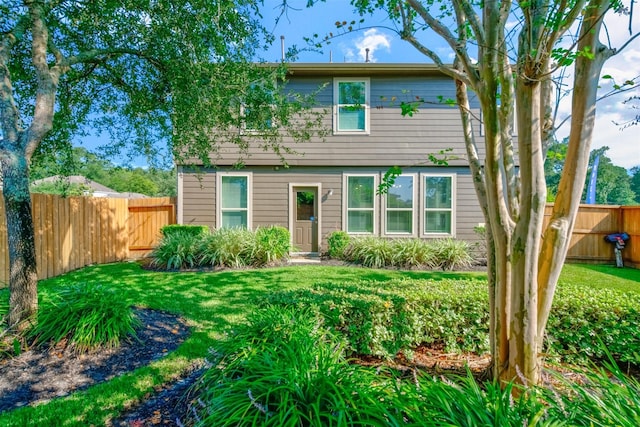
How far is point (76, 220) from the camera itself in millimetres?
7027

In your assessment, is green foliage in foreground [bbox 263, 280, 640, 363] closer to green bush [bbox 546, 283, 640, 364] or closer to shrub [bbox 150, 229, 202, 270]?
green bush [bbox 546, 283, 640, 364]

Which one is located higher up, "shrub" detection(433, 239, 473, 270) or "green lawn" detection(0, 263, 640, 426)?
"shrub" detection(433, 239, 473, 270)

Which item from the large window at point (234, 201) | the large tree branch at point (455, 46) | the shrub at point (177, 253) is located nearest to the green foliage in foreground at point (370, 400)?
the large tree branch at point (455, 46)

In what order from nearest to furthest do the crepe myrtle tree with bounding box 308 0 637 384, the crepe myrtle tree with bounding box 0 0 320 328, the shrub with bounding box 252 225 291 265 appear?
1. the crepe myrtle tree with bounding box 308 0 637 384
2. the crepe myrtle tree with bounding box 0 0 320 328
3. the shrub with bounding box 252 225 291 265

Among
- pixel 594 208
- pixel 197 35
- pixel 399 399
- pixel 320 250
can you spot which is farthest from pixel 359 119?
pixel 399 399

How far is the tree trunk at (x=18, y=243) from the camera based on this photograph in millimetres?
2873

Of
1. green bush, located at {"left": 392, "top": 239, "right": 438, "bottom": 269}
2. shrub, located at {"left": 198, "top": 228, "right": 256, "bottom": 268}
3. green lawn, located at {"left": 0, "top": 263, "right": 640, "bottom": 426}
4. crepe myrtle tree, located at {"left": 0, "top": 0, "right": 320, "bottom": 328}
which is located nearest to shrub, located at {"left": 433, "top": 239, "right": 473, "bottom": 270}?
green bush, located at {"left": 392, "top": 239, "right": 438, "bottom": 269}

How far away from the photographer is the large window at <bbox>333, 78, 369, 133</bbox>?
8789mm

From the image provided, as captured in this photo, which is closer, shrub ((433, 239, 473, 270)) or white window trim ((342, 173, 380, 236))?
shrub ((433, 239, 473, 270))

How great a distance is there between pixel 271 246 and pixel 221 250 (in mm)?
1225

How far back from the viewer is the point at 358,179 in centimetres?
907

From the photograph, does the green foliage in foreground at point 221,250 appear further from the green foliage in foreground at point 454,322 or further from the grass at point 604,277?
the grass at point 604,277

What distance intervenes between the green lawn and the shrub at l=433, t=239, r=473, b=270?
36.6 inches

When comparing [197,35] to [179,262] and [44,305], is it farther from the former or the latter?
[179,262]
